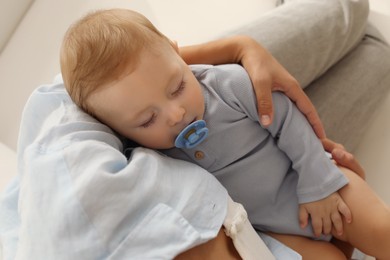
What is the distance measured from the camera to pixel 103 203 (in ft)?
1.93

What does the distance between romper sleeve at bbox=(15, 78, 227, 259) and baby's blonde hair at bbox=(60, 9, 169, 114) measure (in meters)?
0.08

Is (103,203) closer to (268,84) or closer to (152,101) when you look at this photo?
(152,101)

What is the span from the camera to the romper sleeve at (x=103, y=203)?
57 cm

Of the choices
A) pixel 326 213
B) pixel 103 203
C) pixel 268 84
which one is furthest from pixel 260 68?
pixel 103 203

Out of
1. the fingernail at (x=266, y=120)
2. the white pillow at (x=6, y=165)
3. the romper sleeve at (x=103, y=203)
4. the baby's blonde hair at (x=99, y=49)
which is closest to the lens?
the romper sleeve at (x=103, y=203)

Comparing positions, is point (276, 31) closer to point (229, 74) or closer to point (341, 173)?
point (229, 74)

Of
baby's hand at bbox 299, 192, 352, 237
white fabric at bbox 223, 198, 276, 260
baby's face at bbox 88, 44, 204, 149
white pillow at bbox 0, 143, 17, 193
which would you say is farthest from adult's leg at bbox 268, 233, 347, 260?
white pillow at bbox 0, 143, 17, 193

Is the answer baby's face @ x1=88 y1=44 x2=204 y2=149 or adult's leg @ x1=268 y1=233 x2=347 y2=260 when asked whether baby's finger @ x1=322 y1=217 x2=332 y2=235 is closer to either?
adult's leg @ x1=268 y1=233 x2=347 y2=260

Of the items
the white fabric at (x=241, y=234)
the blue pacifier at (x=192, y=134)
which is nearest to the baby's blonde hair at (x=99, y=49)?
the blue pacifier at (x=192, y=134)

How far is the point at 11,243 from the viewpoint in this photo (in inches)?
28.9

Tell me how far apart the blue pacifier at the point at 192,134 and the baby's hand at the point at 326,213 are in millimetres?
250

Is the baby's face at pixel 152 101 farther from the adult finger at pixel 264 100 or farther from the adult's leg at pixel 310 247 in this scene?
the adult's leg at pixel 310 247

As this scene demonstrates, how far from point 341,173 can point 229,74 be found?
0.92 ft

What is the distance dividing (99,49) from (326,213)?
A: 0.50 metres
